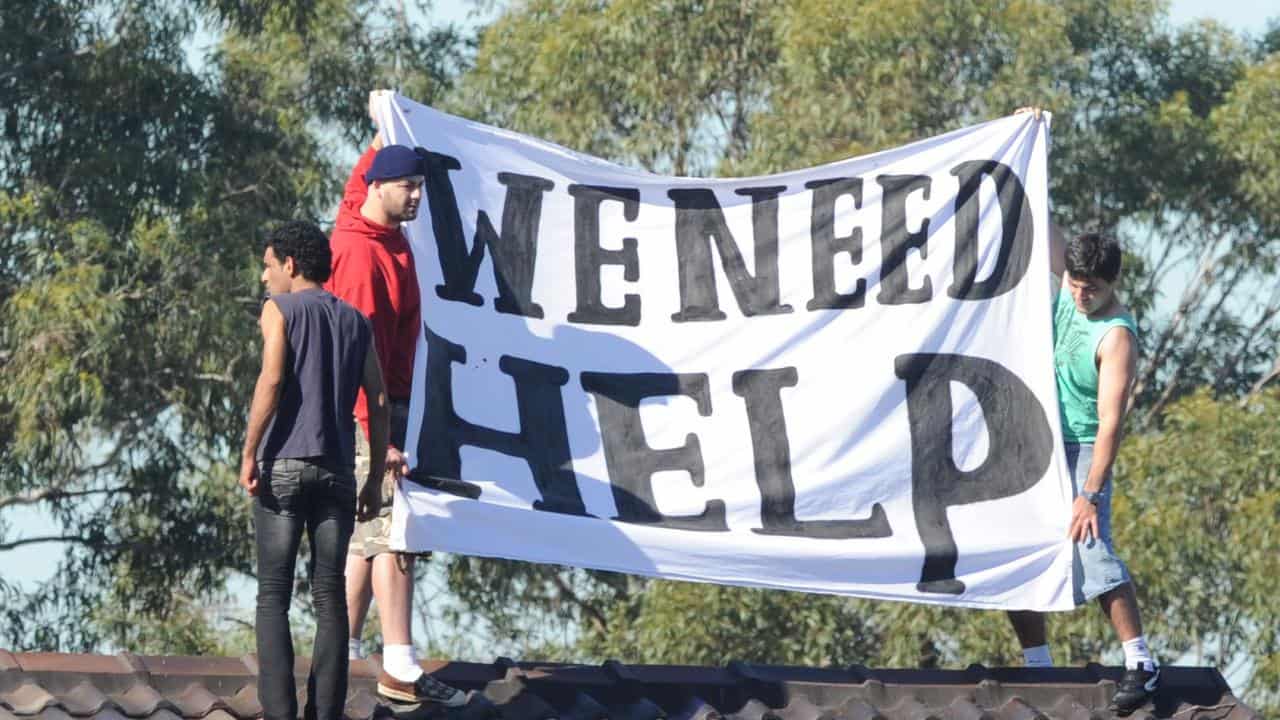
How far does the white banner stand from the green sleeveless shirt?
0.06m

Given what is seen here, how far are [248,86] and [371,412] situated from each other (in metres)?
13.5

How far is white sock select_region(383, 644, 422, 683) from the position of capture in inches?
265

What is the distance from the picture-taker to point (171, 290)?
1742 cm

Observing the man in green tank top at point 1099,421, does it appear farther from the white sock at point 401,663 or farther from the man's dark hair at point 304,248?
the man's dark hair at point 304,248

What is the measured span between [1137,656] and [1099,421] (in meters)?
0.79

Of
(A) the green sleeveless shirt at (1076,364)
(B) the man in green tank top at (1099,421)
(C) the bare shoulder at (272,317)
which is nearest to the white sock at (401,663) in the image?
(C) the bare shoulder at (272,317)

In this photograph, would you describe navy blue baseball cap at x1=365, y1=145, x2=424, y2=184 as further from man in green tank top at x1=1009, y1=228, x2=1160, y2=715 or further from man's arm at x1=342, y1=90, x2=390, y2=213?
man in green tank top at x1=1009, y1=228, x2=1160, y2=715

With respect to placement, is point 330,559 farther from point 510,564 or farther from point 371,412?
point 510,564

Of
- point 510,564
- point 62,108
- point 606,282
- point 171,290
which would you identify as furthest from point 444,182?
point 510,564

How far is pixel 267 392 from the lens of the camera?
6.30 m

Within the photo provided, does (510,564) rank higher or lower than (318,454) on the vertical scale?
lower

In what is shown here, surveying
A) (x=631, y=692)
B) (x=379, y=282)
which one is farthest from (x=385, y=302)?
(x=631, y=692)

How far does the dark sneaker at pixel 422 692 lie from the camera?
673 centimetres

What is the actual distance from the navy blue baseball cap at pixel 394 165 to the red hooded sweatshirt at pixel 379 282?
0.50 feet
